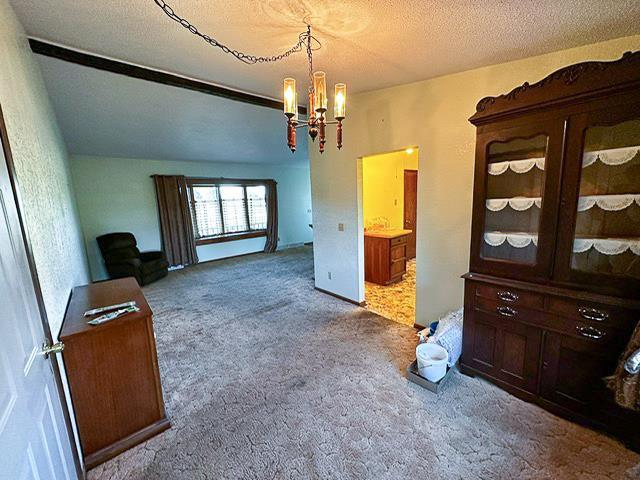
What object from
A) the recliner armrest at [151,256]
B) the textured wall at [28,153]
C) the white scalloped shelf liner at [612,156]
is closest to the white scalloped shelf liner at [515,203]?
the white scalloped shelf liner at [612,156]

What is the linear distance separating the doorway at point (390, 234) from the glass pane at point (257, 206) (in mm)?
3271

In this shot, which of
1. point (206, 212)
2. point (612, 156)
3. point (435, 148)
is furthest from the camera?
point (206, 212)

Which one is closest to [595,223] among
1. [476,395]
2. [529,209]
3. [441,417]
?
[529,209]

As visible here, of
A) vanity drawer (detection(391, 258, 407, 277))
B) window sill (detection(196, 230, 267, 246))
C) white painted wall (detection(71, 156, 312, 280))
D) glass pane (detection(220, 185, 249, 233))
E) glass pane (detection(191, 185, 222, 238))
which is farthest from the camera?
glass pane (detection(220, 185, 249, 233))

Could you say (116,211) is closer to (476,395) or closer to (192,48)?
(192,48)

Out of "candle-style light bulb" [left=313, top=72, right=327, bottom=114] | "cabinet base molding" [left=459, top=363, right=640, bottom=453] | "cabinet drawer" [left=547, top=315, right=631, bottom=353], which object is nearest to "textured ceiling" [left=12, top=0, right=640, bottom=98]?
"candle-style light bulb" [left=313, top=72, right=327, bottom=114]

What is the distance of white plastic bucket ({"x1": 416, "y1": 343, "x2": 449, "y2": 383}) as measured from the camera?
204 cm

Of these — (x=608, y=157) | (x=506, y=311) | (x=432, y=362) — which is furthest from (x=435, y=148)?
(x=432, y=362)

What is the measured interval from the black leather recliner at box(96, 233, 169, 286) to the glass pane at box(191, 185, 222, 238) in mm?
1351

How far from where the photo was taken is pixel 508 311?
75.5 inches

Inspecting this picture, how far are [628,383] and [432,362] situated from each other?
100 centimetres

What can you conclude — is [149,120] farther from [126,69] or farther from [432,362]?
[432,362]

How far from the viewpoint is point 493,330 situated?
2.02m

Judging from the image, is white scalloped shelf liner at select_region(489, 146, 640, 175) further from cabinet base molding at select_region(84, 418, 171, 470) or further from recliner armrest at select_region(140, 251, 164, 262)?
recliner armrest at select_region(140, 251, 164, 262)
